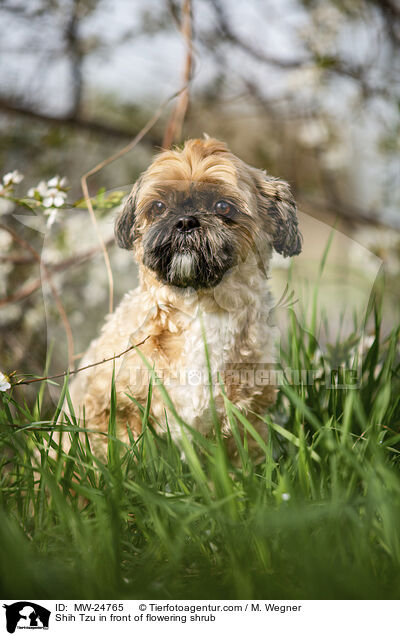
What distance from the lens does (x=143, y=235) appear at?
2.24 ft

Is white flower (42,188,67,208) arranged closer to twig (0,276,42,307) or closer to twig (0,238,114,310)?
twig (0,238,114,310)

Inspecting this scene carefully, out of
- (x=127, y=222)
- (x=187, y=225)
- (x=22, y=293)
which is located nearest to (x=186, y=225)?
(x=187, y=225)

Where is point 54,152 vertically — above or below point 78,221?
above

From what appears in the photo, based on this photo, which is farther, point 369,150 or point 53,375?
point 369,150

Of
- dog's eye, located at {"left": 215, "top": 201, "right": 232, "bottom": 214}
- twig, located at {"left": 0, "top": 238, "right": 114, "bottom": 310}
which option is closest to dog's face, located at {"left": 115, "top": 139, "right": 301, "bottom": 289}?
dog's eye, located at {"left": 215, "top": 201, "right": 232, "bottom": 214}

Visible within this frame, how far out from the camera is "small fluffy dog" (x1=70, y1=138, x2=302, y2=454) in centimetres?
66

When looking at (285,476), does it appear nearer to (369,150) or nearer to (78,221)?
(78,221)

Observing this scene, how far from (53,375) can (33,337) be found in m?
0.27

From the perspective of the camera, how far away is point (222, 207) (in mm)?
661

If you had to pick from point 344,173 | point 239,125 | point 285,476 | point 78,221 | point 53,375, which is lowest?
point 285,476

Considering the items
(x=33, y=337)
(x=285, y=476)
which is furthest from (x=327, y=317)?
(x=33, y=337)
